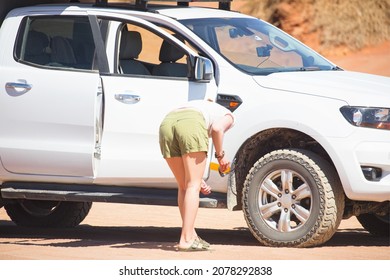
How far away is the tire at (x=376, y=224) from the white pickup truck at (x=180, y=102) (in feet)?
0.14

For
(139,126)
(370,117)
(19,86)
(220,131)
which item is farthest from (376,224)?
(19,86)

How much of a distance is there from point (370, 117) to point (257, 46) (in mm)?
1649

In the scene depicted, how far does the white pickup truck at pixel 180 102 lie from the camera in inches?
377

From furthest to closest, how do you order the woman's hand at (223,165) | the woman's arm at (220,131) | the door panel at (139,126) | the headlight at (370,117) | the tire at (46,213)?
the tire at (46,213) < the door panel at (139,126) < the headlight at (370,117) < the woman's hand at (223,165) < the woman's arm at (220,131)

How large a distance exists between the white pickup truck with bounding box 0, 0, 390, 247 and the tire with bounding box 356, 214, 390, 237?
4cm

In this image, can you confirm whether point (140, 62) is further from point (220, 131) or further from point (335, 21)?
point (335, 21)

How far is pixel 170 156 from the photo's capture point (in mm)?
9344

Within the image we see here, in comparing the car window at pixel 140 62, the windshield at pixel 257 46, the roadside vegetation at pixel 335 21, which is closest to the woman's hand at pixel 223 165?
the windshield at pixel 257 46

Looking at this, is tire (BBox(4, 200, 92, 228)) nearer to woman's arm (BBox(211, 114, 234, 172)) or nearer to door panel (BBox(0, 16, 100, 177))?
door panel (BBox(0, 16, 100, 177))

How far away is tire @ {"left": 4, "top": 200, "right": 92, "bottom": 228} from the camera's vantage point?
1247 centimetres

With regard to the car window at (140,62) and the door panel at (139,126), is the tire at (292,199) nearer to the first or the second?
the door panel at (139,126)
